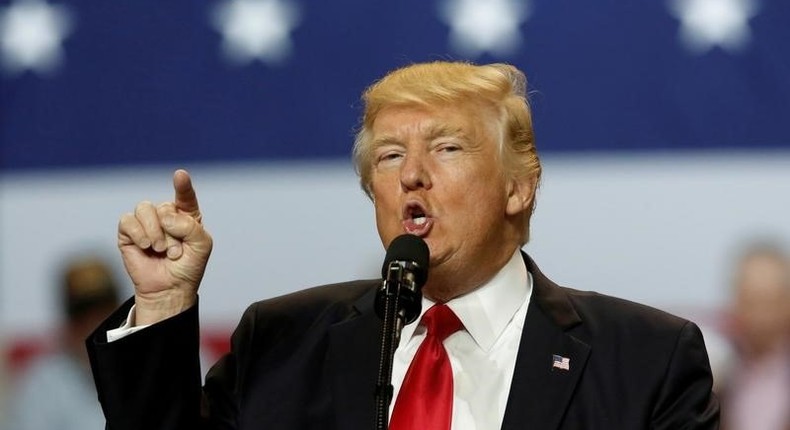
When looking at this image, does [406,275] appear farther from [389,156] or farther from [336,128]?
[336,128]

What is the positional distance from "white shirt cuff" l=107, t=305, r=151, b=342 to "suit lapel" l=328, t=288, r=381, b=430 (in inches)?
11.9

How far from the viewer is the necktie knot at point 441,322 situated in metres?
2.03

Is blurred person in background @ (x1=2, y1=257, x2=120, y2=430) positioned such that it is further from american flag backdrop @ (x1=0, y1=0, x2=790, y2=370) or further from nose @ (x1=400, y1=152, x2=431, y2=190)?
nose @ (x1=400, y1=152, x2=431, y2=190)

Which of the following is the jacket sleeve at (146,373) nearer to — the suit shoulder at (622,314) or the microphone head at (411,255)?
the microphone head at (411,255)

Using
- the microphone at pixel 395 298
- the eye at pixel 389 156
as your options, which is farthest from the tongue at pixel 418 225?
the microphone at pixel 395 298

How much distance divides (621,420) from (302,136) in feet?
5.15

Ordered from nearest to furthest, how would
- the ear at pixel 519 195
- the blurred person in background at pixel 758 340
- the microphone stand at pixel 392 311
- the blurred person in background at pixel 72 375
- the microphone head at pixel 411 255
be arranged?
the microphone stand at pixel 392 311
the microphone head at pixel 411 255
the ear at pixel 519 195
the blurred person in background at pixel 758 340
the blurred person in background at pixel 72 375

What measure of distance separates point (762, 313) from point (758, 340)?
6 centimetres

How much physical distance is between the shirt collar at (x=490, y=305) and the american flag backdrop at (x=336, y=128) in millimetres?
992

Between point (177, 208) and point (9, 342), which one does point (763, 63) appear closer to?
point (177, 208)

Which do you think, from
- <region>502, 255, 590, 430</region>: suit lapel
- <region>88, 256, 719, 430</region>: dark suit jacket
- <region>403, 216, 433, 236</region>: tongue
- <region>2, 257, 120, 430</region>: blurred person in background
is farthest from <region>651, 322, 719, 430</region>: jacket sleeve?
<region>2, 257, 120, 430</region>: blurred person in background

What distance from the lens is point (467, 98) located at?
2053 mm

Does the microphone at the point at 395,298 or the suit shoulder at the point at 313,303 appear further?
the suit shoulder at the point at 313,303

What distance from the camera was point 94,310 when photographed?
3.25 m
